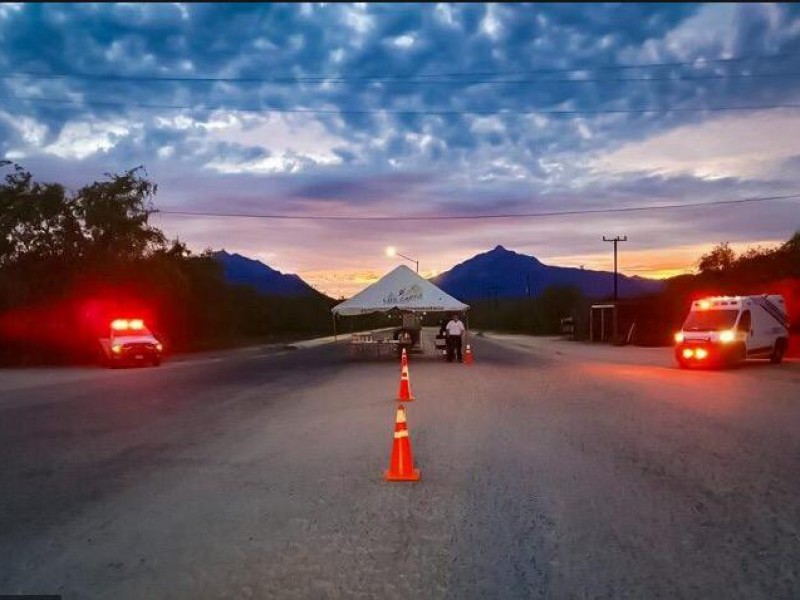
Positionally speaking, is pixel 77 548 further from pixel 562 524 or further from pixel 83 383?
pixel 83 383

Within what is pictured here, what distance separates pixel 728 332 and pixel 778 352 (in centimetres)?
437

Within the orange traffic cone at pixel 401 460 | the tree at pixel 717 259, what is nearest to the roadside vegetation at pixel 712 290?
the tree at pixel 717 259

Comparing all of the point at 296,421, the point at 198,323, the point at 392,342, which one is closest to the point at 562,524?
the point at 296,421

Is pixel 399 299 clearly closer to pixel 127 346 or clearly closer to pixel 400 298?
pixel 400 298

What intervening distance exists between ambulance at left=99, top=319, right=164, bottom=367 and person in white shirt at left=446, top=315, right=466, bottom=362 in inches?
440

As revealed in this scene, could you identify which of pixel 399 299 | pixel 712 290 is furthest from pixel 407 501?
pixel 712 290

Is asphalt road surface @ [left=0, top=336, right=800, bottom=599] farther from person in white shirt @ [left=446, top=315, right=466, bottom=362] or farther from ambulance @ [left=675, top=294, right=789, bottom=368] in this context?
person in white shirt @ [left=446, top=315, right=466, bottom=362]

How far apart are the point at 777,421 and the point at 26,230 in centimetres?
3225

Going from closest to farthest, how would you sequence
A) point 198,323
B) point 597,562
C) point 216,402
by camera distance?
point 597,562, point 216,402, point 198,323

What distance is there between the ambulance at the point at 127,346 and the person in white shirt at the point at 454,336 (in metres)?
11.2

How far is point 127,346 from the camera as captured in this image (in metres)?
32.4

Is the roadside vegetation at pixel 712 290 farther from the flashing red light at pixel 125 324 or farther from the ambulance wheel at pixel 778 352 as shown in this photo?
the flashing red light at pixel 125 324

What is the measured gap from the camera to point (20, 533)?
270 inches

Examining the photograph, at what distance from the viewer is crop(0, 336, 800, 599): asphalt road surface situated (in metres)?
5.58
